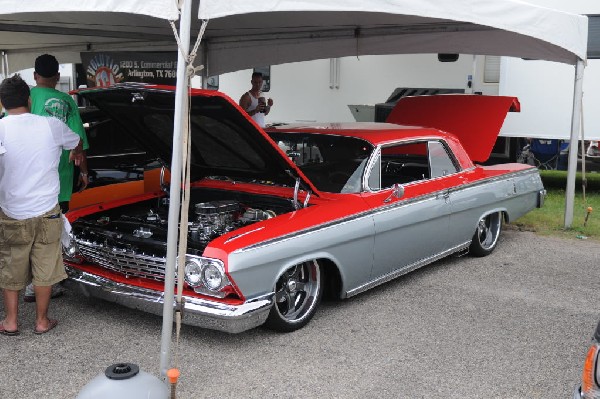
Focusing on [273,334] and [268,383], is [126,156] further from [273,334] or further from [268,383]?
[268,383]

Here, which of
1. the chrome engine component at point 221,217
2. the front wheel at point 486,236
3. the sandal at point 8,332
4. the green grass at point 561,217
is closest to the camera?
the sandal at point 8,332

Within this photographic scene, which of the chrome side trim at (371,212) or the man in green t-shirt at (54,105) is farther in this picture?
the man in green t-shirt at (54,105)

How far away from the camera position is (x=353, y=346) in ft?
13.7

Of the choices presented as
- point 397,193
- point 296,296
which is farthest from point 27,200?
point 397,193

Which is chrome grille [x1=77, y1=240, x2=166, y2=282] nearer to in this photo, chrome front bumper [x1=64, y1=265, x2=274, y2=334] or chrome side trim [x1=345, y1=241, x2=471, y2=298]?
chrome front bumper [x1=64, y1=265, x2=274, y2=334]

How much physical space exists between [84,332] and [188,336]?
2.22 ft

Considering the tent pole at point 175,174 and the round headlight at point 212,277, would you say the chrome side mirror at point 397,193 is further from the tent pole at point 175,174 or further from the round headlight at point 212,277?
the tent pole at point 175,174

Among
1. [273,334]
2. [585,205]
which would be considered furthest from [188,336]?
[585,205]

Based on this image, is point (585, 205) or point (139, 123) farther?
point (585, 205)

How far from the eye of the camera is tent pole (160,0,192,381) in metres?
3.35

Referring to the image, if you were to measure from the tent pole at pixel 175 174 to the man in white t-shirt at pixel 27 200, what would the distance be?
110 centimetres

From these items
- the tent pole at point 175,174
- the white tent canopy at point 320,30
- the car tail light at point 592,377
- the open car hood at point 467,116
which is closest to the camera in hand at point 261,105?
the white tent canopy at point 320,30

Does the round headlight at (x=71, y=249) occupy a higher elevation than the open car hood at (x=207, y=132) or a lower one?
lower

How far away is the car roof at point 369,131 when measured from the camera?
5.26 metres
